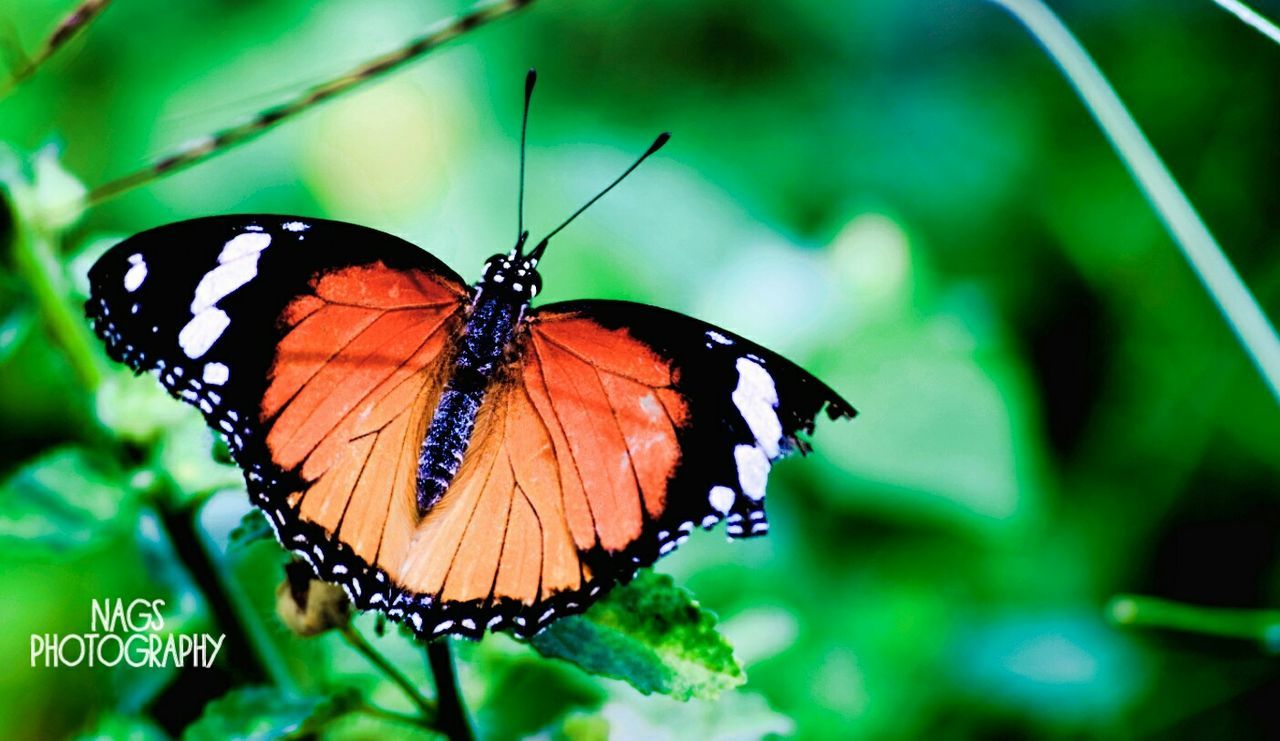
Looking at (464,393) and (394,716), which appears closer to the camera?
(394,716)

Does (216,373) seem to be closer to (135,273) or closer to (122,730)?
(135,273)

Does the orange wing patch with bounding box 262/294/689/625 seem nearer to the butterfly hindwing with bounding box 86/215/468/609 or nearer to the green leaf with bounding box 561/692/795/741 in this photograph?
the butterfly hindwing with bounding box 86/215/468/609

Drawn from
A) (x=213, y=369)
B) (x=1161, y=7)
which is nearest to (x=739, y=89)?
(x=1161, y=7)

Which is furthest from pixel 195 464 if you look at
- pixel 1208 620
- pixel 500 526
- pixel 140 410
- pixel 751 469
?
pixel 1208 620

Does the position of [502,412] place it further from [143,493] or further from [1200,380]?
[1200,380]

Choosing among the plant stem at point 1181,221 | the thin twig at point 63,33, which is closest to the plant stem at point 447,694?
the thin twig at point 63,33

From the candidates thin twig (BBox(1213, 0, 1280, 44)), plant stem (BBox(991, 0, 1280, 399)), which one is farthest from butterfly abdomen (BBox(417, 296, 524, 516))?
thin twig (BBox(1213, 0, 1280, 44))

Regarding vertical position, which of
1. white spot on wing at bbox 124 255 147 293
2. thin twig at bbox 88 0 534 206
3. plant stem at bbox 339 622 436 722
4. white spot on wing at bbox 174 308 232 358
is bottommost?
plant stem at bbox 339 622 436 722
